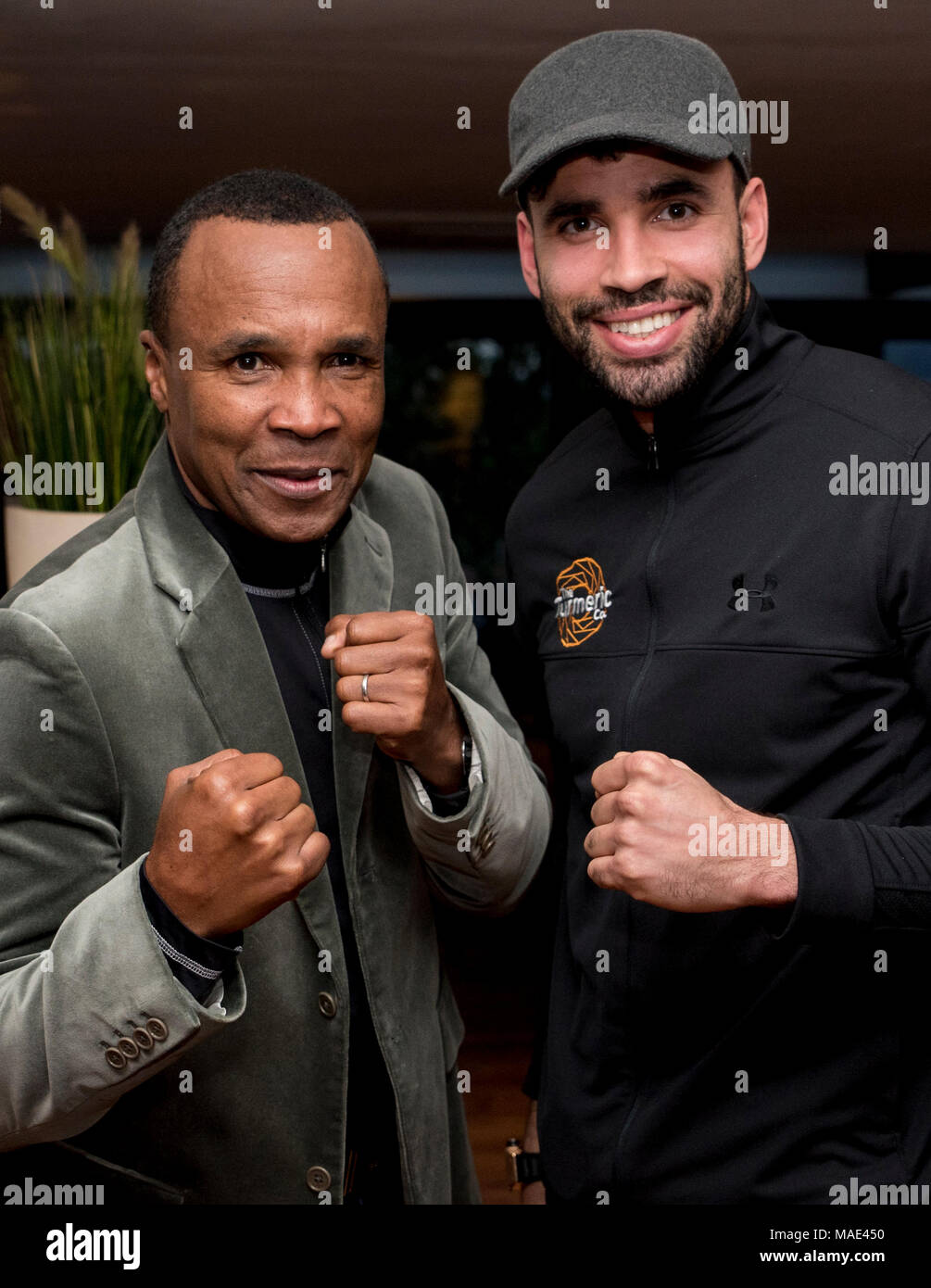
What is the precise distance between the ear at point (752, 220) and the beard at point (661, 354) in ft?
0.15

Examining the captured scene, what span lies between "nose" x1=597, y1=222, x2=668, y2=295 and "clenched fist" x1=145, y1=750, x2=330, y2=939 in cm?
58

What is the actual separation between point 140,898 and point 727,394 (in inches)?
30.1

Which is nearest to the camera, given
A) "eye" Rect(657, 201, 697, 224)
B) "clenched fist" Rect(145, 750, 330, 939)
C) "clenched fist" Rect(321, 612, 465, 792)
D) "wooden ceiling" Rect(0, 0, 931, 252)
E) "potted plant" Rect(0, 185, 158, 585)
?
"clenched fist" Rect(145, 750, 330, 939)

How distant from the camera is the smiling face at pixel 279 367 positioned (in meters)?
1.18

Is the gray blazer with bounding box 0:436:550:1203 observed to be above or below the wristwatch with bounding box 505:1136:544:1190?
above

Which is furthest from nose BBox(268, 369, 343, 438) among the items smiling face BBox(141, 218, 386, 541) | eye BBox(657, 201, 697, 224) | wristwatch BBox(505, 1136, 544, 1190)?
wristwatch BBox(505, 1136, 544, 1190)

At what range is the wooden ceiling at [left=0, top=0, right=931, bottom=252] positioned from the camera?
133 inches

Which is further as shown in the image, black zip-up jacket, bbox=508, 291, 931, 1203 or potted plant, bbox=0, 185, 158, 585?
potted plant, bbox=0, 185, 158, 585

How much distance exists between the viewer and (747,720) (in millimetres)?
1231

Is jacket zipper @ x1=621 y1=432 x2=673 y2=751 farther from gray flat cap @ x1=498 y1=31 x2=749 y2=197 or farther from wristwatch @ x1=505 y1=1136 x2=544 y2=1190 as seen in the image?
wristwatch @ x1=505 y1=1136 x2=544 y2=1190

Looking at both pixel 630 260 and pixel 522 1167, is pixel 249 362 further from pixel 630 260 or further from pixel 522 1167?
pixel 522 1167

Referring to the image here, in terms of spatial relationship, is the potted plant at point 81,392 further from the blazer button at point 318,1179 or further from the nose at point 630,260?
the blazer button at point 318,1179

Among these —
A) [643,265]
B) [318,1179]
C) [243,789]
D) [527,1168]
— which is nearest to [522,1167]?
[527,1168]
